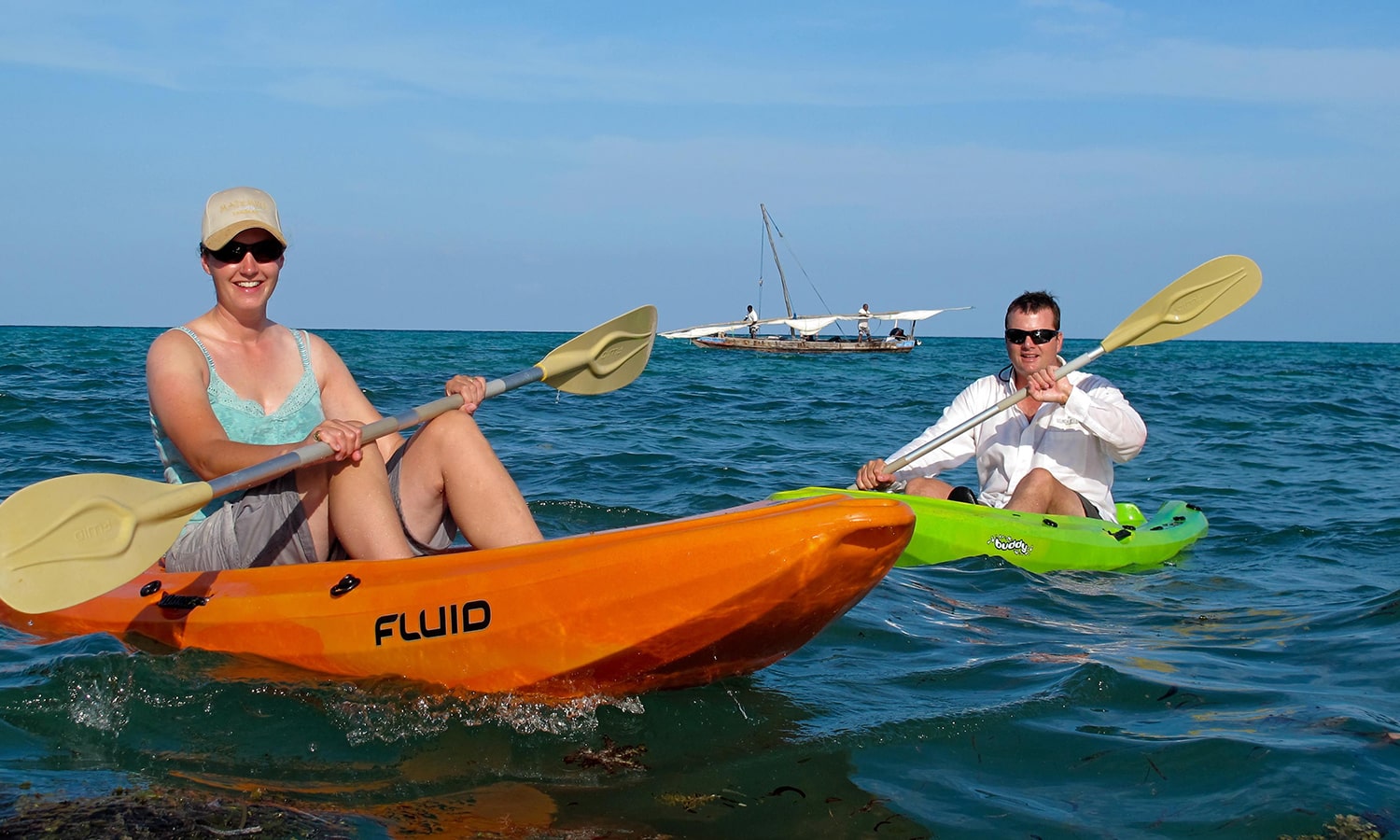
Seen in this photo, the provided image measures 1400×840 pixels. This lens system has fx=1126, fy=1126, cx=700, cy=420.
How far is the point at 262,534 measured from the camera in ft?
11.0

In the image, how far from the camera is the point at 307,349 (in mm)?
3494

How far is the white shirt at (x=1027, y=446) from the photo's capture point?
5.21 m

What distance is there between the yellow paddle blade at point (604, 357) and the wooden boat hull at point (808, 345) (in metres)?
39.9

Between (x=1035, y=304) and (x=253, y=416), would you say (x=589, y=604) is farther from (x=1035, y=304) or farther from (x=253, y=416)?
(x=1035, y=304)

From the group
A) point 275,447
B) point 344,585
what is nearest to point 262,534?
point 275,447

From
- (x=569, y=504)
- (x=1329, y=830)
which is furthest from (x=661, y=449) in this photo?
(x=1329, y=830)

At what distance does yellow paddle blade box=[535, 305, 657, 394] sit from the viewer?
177 inches

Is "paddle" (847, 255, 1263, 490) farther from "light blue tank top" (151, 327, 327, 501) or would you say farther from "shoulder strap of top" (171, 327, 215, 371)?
"shoulder strap of top" (171, 327, 215, 371)

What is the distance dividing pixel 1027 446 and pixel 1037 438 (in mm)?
71

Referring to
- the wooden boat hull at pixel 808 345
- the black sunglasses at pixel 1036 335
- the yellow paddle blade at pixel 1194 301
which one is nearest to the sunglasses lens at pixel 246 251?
the black sunglasses at pixel 1036 335

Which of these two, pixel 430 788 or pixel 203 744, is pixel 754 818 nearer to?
pixel 430 788

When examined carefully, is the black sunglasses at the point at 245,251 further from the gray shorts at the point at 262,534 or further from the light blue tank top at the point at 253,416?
the gray shorts at the point at 262,534

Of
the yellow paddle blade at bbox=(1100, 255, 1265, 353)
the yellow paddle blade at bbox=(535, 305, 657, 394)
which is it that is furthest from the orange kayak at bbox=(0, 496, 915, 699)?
the yellow paddle blade at bbox=(1100, 255, 1265, 353)

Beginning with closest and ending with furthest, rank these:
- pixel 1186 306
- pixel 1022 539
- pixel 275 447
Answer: pixel 275 447
pixel 1022 539
pixel 1186 306
